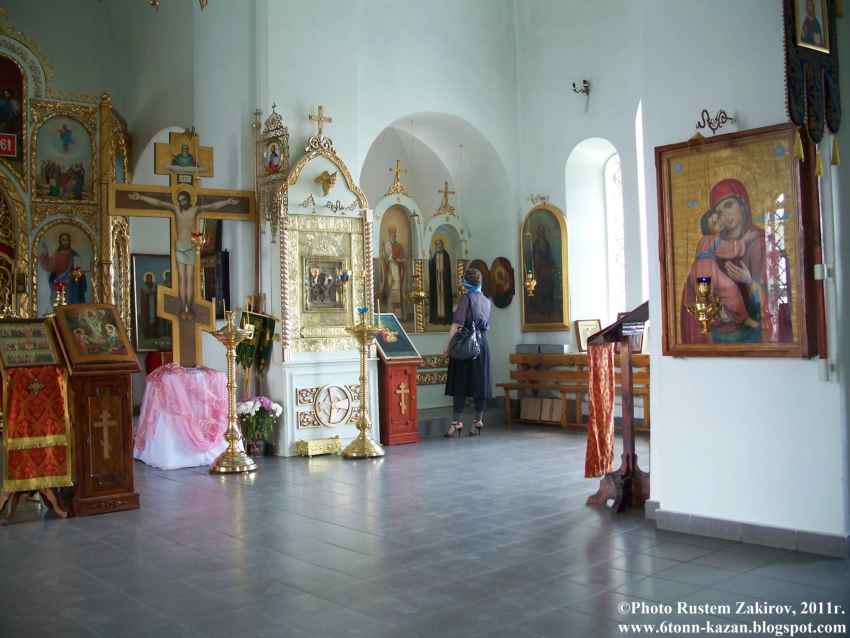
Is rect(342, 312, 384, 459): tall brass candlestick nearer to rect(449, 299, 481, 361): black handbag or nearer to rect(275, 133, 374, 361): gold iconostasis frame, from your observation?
rect(275, 133, 374, 361): gold iconostasis frame

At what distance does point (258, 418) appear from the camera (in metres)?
9.66

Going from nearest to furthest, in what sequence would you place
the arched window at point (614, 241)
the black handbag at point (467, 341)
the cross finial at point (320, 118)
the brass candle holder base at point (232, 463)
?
the brass candle holder base at point (232, 463) → the cross finial at point (320, 118) → the black handbag at point (467, 341) → the arched window at point (614, 241)

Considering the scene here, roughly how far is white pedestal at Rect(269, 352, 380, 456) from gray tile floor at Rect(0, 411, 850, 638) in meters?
2.19

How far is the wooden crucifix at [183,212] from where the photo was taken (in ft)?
30.3

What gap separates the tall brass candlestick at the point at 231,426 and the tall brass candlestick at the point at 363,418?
3.82 ft

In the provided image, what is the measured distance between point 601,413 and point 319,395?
4.10m

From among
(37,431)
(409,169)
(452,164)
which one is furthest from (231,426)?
(409,169)

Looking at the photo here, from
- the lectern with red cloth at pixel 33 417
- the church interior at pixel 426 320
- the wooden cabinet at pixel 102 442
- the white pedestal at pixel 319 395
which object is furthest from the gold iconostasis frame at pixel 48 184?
the wooden cabinet at pixel 102 442

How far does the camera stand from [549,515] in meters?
6.31

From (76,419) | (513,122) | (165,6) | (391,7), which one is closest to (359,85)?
(391,7)

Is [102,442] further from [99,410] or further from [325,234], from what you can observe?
[325,234]

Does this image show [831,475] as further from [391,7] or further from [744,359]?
[391,7]

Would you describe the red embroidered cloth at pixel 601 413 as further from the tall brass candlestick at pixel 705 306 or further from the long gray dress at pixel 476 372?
the long gray dress at pixel 476 372

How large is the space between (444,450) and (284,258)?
274 centimetres
